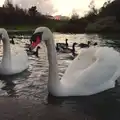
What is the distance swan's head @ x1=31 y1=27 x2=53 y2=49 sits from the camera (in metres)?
6.47

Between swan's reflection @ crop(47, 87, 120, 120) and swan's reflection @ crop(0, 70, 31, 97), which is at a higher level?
swan's reflection @ crop(0, 70, 31, 97)

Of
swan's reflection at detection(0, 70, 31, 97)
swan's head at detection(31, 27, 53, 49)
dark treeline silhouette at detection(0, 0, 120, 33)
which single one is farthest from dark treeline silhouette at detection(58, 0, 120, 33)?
swan's head at detection(31, 27, 53, 49)

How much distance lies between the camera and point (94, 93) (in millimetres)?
7262

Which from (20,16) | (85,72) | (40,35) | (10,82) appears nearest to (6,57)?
(10,82)

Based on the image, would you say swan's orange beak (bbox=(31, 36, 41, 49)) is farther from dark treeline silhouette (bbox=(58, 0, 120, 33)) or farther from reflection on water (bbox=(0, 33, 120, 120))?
Result: dark treeline silhouette (bbox=(58, 0, 120, 33))

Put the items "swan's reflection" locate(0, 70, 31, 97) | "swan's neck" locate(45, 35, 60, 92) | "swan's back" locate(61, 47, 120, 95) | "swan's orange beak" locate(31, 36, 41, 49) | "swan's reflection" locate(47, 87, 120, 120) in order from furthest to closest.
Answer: "swan's reflection" locate(0, 70, 31, 97), "swan's back" locate(61, 47, 120, 95), "swan's neck" locate(45, 35, 60, 92), "swan's orange beak" locate(31, 36, 41, 49), "swan's reflection" locate(47, 87, 120, 120)

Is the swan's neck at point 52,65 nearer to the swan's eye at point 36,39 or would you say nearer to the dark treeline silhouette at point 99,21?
the swan's eye at point 36,39

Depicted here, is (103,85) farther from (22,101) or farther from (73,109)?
(22,101)

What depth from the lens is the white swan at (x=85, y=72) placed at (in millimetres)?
6797

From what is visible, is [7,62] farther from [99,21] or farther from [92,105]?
[99,21]

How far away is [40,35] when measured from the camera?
21.6 feet

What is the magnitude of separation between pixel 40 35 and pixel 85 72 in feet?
4.35

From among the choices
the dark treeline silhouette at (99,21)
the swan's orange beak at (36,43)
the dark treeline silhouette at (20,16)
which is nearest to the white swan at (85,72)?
the swan's orange beak at (36,43)

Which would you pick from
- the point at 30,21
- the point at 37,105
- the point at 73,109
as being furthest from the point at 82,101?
the point at 30,21
